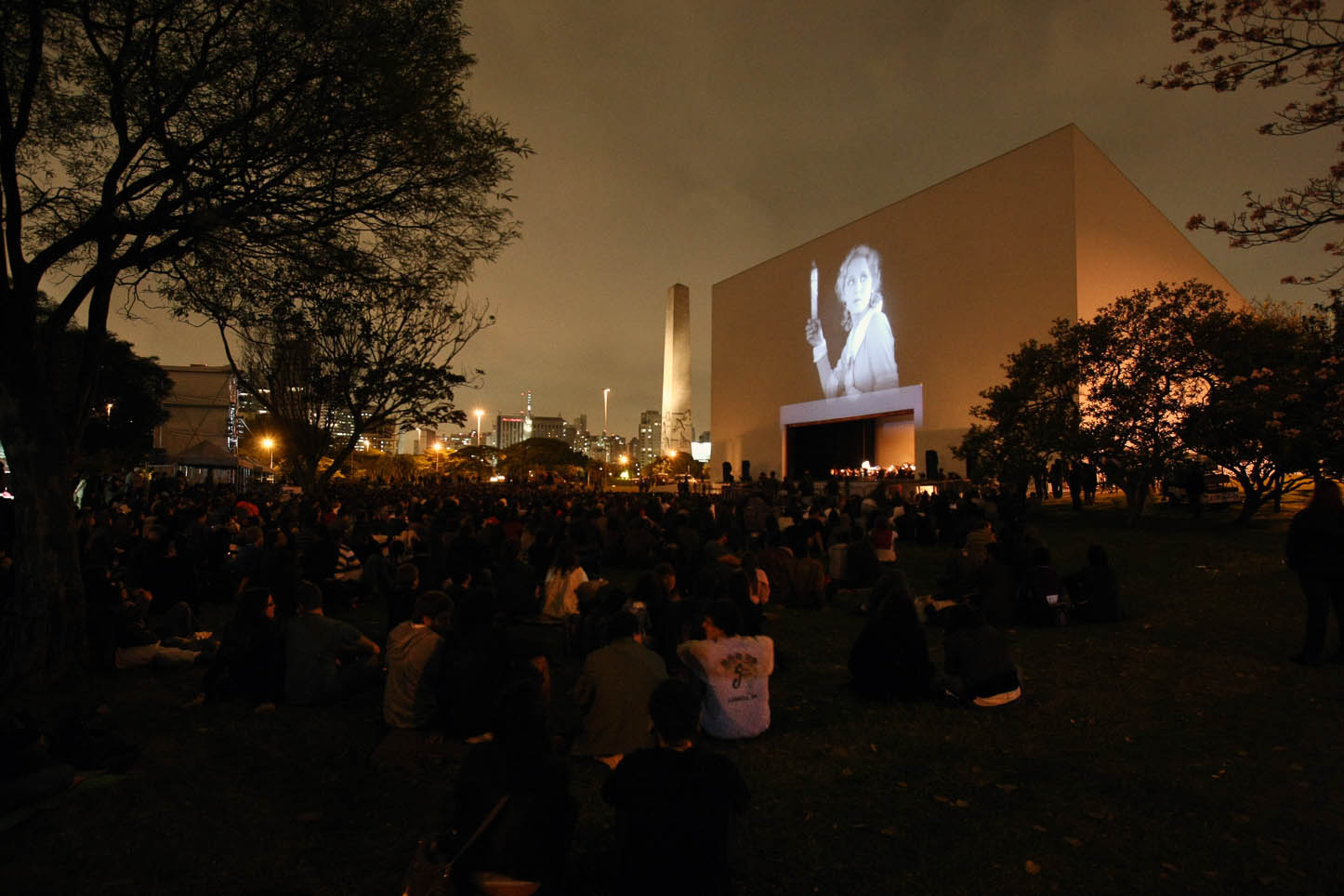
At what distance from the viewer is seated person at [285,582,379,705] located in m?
5.03

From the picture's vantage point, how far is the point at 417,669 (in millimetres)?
4441

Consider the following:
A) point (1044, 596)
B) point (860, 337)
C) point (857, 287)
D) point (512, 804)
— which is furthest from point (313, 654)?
point (857, 287)

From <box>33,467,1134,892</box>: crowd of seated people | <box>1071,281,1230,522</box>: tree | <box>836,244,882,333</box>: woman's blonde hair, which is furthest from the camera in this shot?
<box>836,244,882,333</box>: woman's blonde hair

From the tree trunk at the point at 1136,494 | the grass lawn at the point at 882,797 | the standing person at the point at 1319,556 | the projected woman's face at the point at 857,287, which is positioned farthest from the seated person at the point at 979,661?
the projected woman's face at the point at 857,287

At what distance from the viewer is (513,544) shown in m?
8.80

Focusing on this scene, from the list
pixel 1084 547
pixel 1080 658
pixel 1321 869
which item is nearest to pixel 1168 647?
pixel 1080 658

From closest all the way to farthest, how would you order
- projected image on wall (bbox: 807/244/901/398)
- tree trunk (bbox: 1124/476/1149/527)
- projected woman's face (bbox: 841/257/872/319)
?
1. tree trunk (bbox: 1124/476/1149/527)
2. projected image on wall (bbox: 807/244/901/398)
3. projected woman's face (bbox: 841/257/872/319)

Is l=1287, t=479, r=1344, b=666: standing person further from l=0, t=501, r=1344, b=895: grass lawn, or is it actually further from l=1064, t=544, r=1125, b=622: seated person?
l=1064, t=544, r=1125, b=622: seated person

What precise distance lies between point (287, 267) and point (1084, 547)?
14.0m

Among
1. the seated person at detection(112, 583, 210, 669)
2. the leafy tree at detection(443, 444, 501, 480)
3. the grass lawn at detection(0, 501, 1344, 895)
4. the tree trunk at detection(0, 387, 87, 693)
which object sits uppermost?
the leafy tree at detection(443, 444, 501, 480)

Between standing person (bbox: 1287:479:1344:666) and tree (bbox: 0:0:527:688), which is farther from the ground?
tree (bbox: 0:0:527:688)

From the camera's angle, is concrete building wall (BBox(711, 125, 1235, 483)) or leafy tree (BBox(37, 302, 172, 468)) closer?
concrete building wall (BBox(711, 125, 1235, 483))

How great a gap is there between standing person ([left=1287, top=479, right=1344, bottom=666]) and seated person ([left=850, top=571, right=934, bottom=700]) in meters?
2.98

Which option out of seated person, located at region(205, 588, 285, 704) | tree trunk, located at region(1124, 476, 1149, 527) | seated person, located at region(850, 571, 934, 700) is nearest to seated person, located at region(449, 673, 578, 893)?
seated person, located at region(850, 571, 934, 700)
